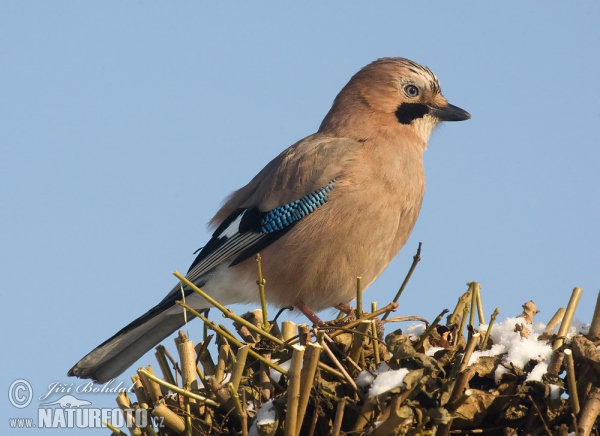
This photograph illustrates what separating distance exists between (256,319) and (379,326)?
2.33ft

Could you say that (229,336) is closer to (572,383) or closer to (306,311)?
(572,383)

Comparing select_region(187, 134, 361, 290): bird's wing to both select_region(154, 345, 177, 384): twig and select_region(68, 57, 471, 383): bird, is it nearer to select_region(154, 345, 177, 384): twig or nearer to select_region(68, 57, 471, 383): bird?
select_region(68, 57, 471, 383): bird

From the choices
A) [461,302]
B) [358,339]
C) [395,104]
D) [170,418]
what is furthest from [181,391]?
[395,104]

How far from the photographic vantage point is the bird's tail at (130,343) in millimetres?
5465

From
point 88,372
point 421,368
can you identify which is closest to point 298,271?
point 88,372

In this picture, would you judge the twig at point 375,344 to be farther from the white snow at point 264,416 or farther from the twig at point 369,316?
the white snow at point 264,416

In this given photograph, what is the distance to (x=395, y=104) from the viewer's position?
659 cm

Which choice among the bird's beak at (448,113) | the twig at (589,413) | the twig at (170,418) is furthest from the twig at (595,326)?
the bird's beak at (448,113)

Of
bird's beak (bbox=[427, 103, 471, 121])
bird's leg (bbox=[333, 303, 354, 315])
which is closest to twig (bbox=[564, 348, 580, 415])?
bird's leg (bbox=[333, 303, 354, 315])

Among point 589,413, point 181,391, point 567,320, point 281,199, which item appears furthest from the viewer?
point 281,199

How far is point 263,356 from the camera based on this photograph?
378cm

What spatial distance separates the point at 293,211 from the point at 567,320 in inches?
98.2

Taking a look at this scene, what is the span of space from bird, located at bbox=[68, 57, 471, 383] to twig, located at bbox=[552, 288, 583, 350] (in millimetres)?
1949

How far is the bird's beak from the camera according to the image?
6598 millimetres
